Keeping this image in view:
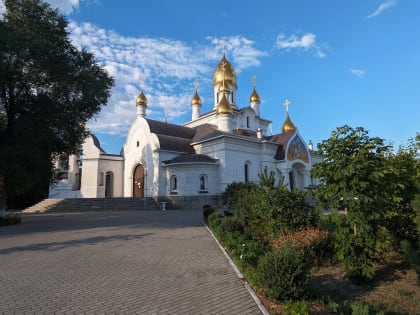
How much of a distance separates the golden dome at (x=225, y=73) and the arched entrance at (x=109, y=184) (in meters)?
17.6

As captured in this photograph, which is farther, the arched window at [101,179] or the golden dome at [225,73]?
the golden dome at [225,73]

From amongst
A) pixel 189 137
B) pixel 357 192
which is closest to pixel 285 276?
pixel 357 192

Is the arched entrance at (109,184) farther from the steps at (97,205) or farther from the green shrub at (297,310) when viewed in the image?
the green shrub at (297,310)

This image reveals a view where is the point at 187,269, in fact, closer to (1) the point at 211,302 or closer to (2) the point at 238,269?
(2) the point at 238,269

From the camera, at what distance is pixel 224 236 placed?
9469mm

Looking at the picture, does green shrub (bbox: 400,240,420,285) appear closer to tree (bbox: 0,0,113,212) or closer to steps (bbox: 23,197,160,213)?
tree (bbox: 0,0,113,212)

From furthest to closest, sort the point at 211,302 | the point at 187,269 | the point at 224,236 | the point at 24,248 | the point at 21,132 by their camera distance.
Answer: the point at 21,132
the point at 224,236
the point at 24,248
the point at 187,269
the point at 211,302

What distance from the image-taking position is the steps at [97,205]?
78.7 ft

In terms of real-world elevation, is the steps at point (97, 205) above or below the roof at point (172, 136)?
below

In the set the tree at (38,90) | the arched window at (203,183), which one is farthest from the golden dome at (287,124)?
the tree at (38,90)

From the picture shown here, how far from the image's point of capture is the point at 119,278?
571 centimetres

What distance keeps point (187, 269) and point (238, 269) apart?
1153 mm

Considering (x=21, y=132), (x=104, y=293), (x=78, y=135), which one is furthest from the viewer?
(x=78, y=135)

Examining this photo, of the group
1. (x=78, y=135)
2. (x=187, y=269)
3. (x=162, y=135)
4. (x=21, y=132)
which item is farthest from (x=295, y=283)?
(x=162, y=135)
